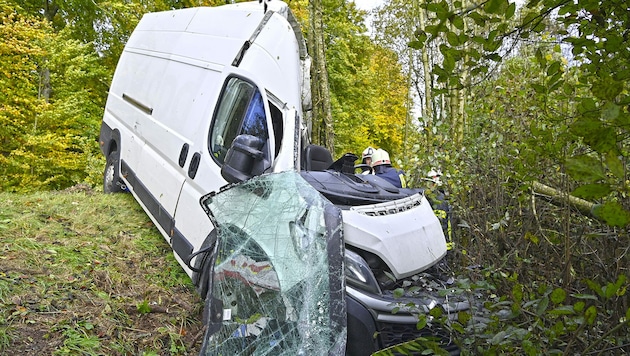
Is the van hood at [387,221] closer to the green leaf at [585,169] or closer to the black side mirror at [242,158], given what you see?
the black side mirror at [242,158]

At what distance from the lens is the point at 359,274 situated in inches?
134

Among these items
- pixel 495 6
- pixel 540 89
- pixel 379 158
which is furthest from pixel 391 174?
pixel 495 6

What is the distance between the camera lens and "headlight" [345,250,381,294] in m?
3.36

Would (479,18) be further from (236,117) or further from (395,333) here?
(236,117)

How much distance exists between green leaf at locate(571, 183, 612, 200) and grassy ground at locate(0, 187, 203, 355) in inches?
133

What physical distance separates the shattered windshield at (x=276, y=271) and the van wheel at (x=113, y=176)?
13.1 feet

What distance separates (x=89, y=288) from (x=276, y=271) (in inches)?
73.3

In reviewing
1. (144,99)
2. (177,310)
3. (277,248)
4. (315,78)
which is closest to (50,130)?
(315,78)

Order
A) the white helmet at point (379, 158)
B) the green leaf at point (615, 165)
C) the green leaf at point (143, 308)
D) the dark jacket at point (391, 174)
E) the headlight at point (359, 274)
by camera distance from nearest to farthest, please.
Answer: the green leaf at point (615, 165)
the headlight at point (359, 274)
the green leaf at point (143, 308)
the dark jacket at point (391, 174)
the white helmet at point (379, 158)

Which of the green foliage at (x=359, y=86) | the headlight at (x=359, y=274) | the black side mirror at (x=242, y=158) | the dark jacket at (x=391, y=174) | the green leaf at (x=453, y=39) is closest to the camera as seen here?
the green leaf at (x=453, y=39)

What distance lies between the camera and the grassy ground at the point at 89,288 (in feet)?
11.9

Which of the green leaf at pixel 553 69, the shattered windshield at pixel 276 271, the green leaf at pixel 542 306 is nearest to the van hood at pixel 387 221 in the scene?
the shattered windshield at pixel 276 271

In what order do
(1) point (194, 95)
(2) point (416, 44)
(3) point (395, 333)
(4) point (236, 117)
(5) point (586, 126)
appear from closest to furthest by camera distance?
(5) point (586, 126) → (2) point (416, 44) → (3) point (395, 333) → (4) point (236, 117) → (1) point (194, 95)

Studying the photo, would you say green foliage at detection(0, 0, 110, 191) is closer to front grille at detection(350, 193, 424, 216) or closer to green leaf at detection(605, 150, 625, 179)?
front grille at detection(350, 193, 424, 216)
